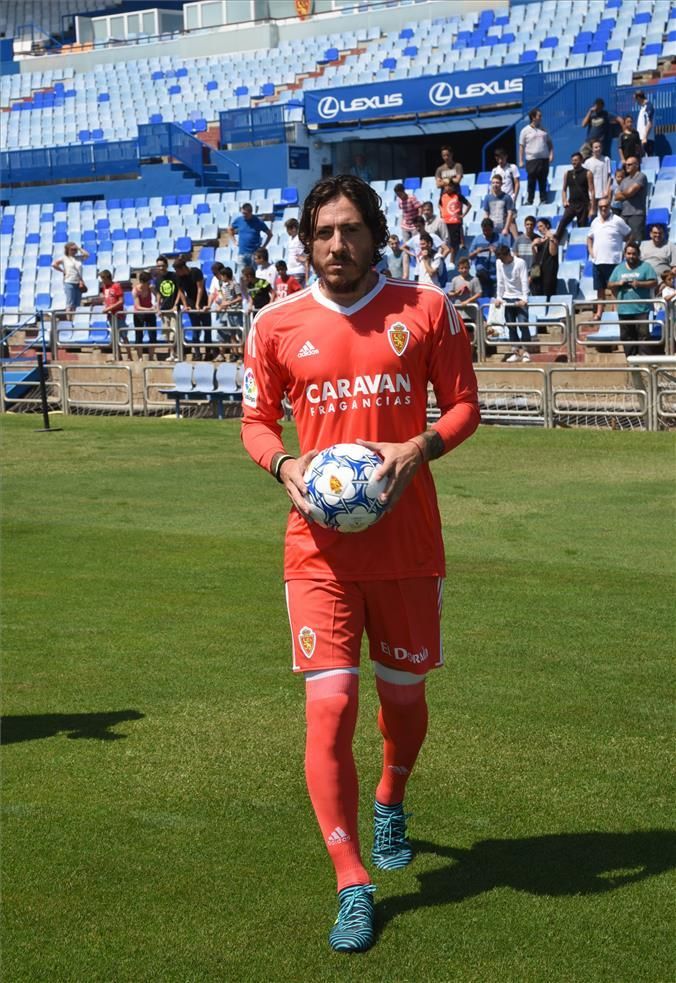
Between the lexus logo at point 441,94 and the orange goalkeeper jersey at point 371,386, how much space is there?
32.0 meters

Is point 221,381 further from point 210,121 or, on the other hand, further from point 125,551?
point 210,121

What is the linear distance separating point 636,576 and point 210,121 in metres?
35.5

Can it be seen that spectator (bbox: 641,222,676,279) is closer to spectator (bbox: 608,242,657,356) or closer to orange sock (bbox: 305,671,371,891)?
spectator (bbox: 608,242,657,356)

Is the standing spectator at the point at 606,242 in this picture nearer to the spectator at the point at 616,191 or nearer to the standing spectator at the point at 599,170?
the spectator at the point at 616,191

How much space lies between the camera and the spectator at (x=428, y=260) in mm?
22062

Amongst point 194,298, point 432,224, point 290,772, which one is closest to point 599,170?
point 432,224

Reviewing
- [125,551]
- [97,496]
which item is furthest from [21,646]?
[97,496]

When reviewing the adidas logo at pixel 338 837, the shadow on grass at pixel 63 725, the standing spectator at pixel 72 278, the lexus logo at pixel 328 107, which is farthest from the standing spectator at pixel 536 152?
the adidas logo at pixel 338 837

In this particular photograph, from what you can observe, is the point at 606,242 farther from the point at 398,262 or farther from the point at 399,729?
the point at 399,729

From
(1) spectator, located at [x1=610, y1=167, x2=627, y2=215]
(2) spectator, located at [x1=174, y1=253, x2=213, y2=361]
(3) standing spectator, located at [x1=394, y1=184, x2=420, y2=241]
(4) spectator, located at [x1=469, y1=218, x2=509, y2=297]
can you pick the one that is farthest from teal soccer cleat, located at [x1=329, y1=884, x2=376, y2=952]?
(3) standing spectator, located at [x1=394, y1=184, x2=420, y2=241]

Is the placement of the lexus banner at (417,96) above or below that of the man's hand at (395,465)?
above

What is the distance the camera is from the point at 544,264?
22.0m

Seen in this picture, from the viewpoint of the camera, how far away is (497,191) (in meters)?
23.8

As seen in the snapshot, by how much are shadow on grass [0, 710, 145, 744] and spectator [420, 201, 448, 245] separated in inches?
711
